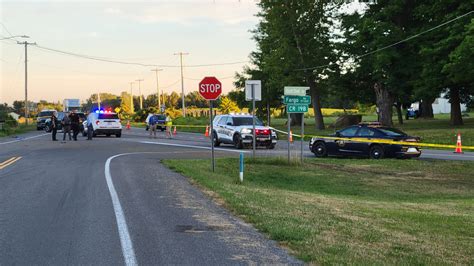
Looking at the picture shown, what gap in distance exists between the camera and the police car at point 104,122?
36.7 m

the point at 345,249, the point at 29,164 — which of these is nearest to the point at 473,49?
the point at 29,164

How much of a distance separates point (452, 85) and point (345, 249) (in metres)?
39.2

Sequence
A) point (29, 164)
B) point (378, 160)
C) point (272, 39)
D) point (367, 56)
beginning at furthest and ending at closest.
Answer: point (272, 39) < point (367, 56) < point (378, 160) < point (29, 164)

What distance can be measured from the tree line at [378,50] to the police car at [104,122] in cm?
1872

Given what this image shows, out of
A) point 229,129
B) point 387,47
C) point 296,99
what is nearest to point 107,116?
point 229,129

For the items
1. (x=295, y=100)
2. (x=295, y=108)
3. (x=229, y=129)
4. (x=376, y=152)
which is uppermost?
(x=295, y=100)

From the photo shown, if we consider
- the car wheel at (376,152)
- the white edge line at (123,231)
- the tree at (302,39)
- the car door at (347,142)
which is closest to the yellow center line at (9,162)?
the white edge line at (123,231)

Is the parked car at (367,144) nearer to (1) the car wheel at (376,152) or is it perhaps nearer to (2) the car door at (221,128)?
(1) the car wheel at (376,152)

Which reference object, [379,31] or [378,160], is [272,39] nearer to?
[379,31]

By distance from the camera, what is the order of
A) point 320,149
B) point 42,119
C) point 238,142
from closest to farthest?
point 320,149 → point 238,142 → point 42,119

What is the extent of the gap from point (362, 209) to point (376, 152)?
1202 centimetres

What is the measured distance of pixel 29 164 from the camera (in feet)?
56.9

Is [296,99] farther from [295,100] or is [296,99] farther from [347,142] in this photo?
[347,142]

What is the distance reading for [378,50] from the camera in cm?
4112
